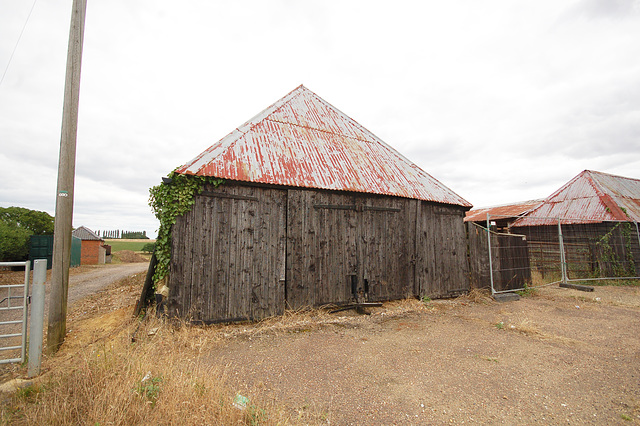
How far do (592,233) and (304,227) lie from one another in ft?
44.3

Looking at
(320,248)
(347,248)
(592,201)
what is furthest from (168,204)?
(592,201)

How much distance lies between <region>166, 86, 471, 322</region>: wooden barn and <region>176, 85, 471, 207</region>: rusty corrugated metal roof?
42 mm

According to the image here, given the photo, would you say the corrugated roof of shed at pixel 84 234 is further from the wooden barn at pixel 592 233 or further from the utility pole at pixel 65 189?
the wooden barn at pixel 592 233

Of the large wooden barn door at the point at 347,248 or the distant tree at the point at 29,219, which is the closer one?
the large wooden barn door at the point at 347,248

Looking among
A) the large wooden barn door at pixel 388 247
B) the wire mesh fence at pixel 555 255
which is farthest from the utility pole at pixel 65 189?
the wire mesh fence at pixel 555 255

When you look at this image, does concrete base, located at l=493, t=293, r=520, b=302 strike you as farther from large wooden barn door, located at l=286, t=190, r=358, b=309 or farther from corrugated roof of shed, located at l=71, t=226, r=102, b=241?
corrugated roof of shed, located at l=71, t=226, r=102, b=241

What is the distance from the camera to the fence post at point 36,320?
405cm

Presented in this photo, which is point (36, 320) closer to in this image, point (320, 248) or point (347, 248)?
point (320, 248)

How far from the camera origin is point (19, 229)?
1734 cm

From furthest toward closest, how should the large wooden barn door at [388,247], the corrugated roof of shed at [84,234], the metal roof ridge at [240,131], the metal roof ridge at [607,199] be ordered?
the corrugated roof of shed at [84,234] < the metal roof ridge at [607,199] < the large wooden barn door at [388,247] < the metal roof ridge at [240,131]

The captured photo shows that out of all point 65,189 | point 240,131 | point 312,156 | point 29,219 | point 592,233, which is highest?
point 240,131

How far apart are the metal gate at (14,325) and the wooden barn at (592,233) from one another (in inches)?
581

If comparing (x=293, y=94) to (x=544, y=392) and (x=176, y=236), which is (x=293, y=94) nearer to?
(x=176, y=236)

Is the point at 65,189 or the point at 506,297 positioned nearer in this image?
the point at 65,189
